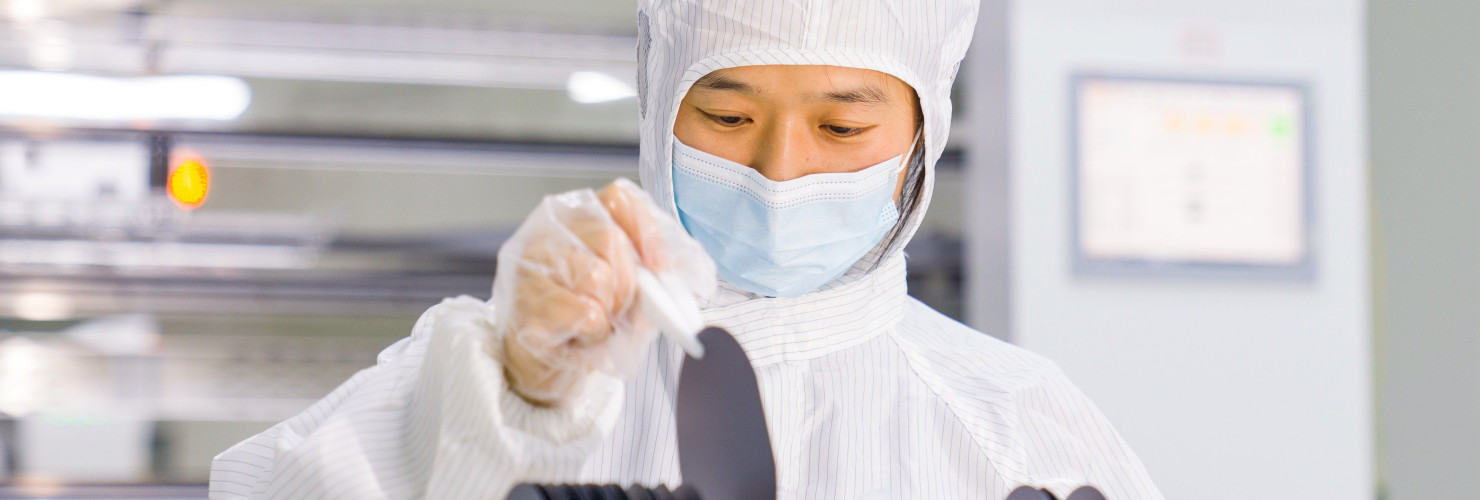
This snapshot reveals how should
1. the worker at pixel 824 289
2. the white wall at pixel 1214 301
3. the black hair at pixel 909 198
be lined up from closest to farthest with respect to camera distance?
the worker at pixel 824 289, the black hair at pixel 909 198, the white wall at pixel 1214 301

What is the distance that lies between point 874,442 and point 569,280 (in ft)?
1.15

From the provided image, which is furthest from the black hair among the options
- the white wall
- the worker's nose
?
the white wall

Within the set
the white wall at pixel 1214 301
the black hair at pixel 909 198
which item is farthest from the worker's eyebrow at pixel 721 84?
the white wall at pixel 1214 301

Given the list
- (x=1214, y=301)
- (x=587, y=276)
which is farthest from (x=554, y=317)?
(x=1214, y=301)

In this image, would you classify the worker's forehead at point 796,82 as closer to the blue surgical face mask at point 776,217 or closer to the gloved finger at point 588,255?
the blue surgical face mask at point 776,217

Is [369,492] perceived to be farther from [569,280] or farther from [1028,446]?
[1028,446]

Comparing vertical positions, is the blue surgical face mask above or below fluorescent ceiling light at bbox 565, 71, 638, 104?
below

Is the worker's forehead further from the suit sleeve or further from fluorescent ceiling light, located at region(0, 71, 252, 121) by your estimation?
fluorescent ceiling light, located at region(0, 71, 252, 121)

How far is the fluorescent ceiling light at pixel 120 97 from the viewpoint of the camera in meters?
1.64

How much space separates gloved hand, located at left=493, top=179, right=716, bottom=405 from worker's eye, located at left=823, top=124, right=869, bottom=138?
328mm

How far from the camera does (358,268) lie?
1.69m

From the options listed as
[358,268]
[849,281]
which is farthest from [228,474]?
[358,268]

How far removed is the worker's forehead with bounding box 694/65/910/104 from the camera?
0.79 m

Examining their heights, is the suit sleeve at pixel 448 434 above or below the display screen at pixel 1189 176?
below
